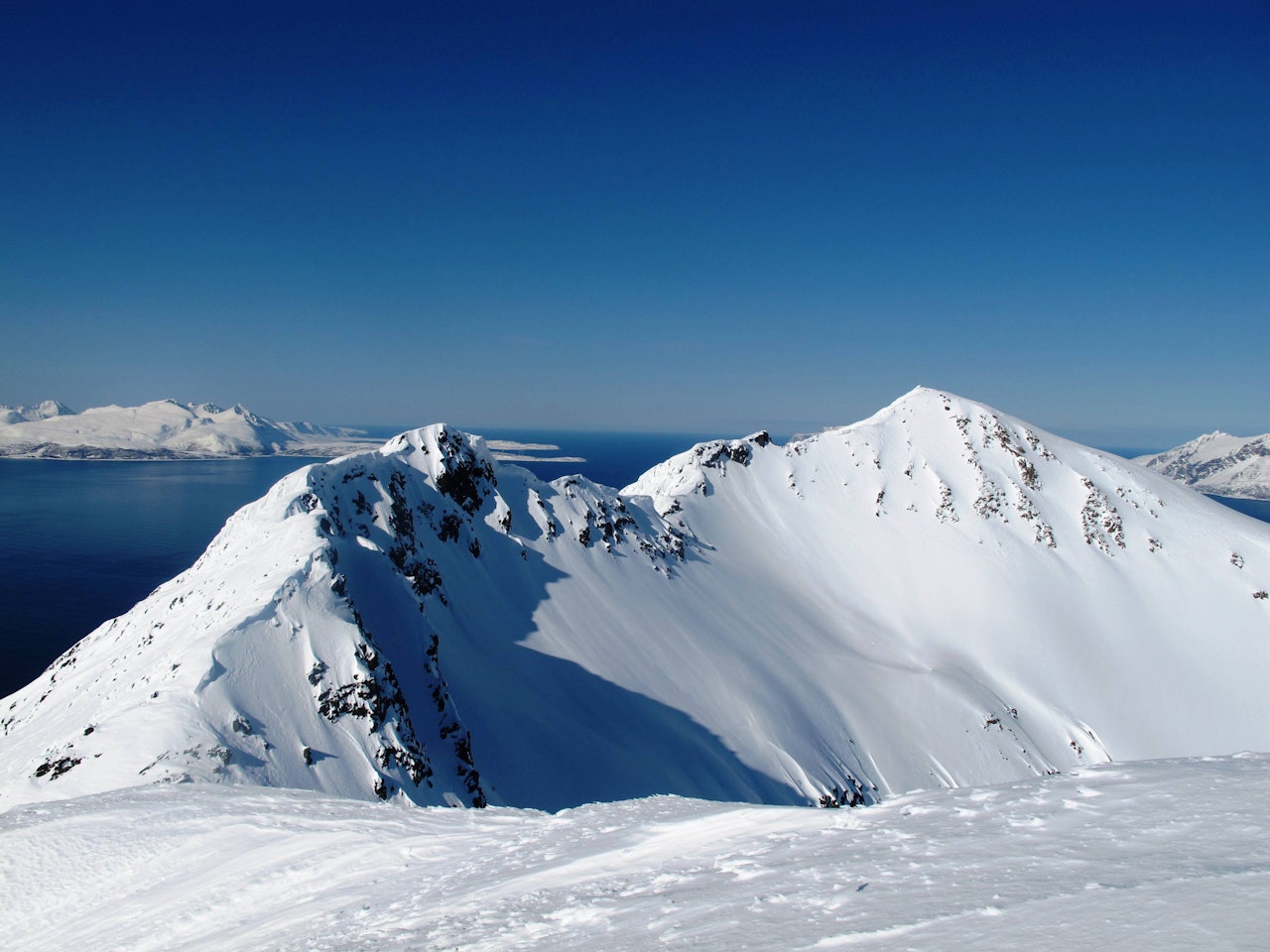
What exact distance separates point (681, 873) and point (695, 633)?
59.5 meters

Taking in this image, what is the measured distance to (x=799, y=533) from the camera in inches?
3711

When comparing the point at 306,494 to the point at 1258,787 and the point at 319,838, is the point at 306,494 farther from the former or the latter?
the point at 1258,787

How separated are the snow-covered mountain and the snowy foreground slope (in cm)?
956

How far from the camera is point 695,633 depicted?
67.0 metres

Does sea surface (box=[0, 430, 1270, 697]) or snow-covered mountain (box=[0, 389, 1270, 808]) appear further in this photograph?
sea surface (box=[0, 430, 1270, 697])

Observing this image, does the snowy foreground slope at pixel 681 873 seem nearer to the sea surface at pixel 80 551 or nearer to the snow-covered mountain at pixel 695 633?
the snow-covered mountain at pixel 695 633

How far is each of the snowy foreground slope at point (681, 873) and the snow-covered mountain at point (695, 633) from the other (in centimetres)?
956

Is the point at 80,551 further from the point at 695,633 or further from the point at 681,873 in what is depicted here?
the point at 681,873

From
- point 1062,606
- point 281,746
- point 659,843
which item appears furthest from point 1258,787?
point 1062,606

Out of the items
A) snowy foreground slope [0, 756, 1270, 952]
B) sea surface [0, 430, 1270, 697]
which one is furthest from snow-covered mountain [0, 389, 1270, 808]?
sea surface [0, 430, 1270, 697]

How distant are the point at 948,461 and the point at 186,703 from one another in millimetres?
99570

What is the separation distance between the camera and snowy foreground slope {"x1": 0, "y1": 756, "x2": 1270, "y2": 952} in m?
6.00

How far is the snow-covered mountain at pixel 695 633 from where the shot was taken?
1112 inches

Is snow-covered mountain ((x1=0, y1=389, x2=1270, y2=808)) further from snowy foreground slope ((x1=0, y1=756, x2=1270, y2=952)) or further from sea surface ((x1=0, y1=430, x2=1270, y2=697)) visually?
sea surface ((x1=0, y1=430, x2=1270, y2=697))
